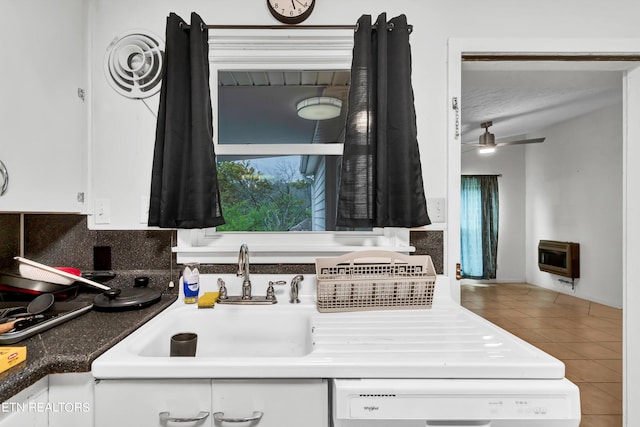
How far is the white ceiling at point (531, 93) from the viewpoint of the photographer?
69.1 inches

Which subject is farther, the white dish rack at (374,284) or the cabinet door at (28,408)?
the white dish rack at (374,284)

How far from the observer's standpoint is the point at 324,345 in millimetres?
983

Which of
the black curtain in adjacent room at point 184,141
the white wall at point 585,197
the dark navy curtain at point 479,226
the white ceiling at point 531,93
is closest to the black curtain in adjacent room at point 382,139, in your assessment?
the white ceiling at point 531,93

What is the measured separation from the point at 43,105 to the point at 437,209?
1657mm

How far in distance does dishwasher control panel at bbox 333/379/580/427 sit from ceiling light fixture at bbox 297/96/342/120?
1.35 meters

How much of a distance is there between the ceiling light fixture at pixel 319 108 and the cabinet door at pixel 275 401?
1.32 metres

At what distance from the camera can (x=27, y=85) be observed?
122 centimetres

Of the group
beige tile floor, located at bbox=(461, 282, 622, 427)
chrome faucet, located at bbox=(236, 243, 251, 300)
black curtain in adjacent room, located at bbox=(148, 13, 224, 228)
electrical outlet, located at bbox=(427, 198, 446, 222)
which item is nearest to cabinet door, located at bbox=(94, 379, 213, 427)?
chrome faucet, located at bbox=(236, 243, 251, 300)

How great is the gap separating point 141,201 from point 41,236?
46 cm

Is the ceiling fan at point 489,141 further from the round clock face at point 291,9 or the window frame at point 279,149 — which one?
the round clock face at point 291,9

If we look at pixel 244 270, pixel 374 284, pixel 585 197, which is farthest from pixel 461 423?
pixel 585 197

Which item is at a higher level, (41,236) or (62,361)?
(41,236)

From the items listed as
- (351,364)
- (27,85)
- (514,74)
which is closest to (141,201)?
(27,85)

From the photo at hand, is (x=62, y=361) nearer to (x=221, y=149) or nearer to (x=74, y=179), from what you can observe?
(x=74, y=179)
